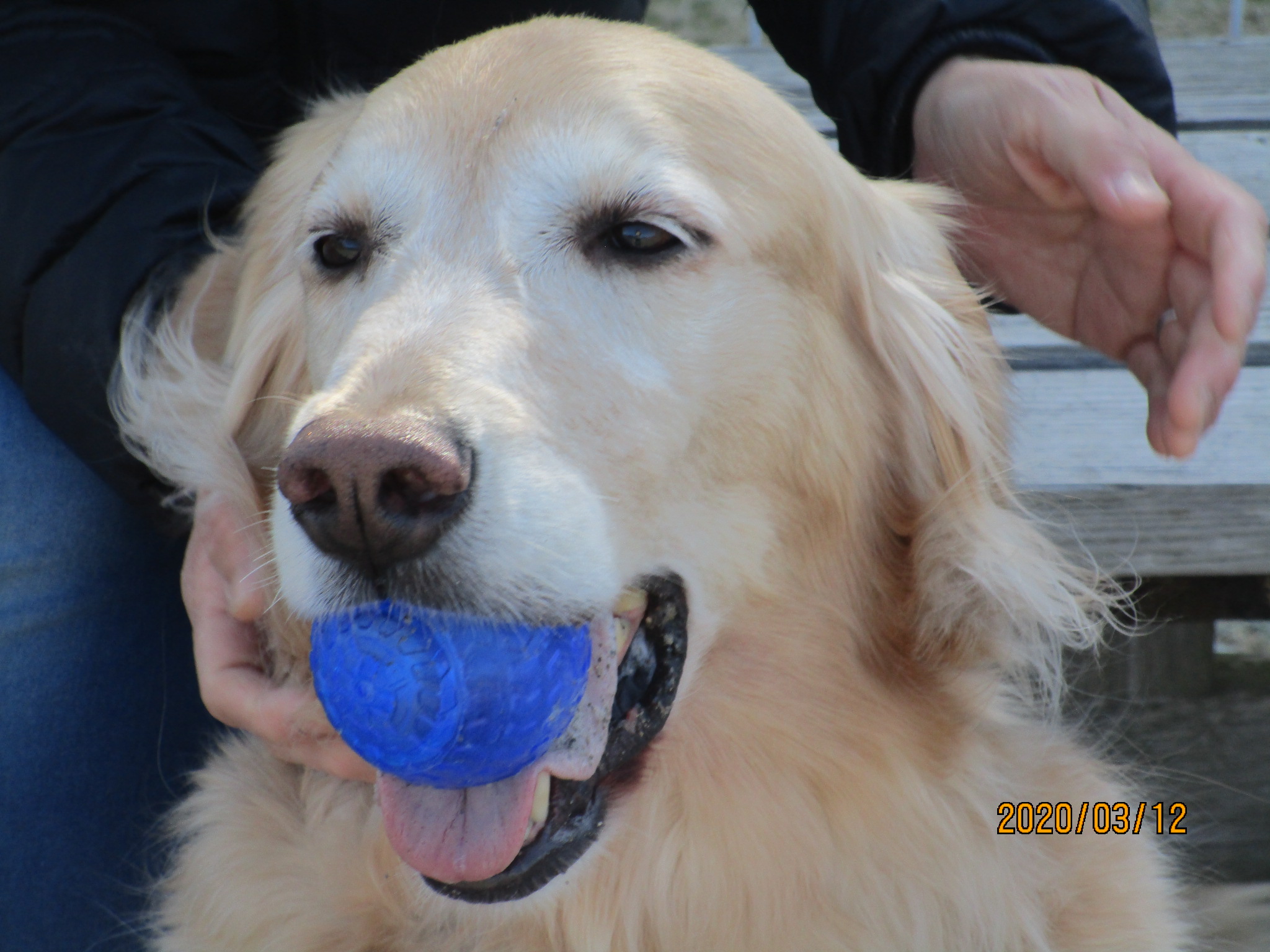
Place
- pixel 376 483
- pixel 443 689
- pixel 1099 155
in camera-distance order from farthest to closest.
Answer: pixel 1099 155
pixel 443 689
pixel 376 483

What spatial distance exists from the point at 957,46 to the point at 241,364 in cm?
131

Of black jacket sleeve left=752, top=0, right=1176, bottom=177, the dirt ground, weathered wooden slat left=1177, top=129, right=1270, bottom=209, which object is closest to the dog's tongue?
black jacket sleeve left=752, top=0, right=1176, bottom=177

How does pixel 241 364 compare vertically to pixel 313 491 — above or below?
below

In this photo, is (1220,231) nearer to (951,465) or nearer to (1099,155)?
(1099,155)

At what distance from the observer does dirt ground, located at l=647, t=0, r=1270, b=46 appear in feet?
19.5

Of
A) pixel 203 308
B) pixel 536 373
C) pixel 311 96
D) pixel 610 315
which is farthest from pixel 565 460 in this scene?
pixel 311 96

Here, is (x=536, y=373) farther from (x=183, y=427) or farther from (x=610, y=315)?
(x=183, y=427)

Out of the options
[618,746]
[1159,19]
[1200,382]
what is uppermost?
[1200,382]

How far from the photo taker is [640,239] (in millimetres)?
1514

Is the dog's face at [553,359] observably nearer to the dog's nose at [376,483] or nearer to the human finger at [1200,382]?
the dog's nose at [376,483]

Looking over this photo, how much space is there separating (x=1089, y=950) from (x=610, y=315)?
3.85 feet

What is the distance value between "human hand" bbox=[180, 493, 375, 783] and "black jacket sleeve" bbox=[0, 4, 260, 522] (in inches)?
11.3

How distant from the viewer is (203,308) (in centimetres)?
205

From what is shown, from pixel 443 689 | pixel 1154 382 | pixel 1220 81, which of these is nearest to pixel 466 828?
pixel 443 689
